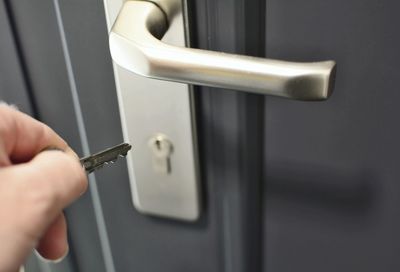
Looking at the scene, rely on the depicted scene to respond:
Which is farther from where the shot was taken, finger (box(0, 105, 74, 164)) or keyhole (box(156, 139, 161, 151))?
keyhole (box(156, 139, 161, 151))

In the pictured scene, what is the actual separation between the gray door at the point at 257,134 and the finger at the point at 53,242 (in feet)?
0.37

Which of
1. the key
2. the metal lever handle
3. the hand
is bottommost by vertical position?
the key

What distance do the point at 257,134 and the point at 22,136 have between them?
15 cm

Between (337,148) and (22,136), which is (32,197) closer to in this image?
(22,136)

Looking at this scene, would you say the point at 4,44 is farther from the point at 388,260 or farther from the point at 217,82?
the point at 388,260

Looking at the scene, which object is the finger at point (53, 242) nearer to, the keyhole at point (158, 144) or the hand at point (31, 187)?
the hand at point (31, 187)

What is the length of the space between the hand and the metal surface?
8 cm

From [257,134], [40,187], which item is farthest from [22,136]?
[257,134]

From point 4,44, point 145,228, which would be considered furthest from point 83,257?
point 4,44

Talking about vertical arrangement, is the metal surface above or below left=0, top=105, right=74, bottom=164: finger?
below

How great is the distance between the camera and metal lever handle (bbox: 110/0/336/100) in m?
0.31

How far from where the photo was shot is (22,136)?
1.05ft

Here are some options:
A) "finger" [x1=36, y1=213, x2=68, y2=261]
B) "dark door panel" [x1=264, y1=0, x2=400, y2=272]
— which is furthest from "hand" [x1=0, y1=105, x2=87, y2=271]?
"dark door panel" [x1=264, y1=0, x2=400, y2=272]

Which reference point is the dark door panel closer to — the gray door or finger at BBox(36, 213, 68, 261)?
the gray door
